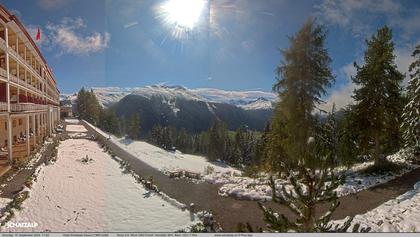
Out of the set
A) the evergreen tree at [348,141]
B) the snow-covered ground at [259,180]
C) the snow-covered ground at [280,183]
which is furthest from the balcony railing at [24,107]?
the evergreen tree at [348,141]

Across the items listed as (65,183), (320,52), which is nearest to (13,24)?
(65,183)

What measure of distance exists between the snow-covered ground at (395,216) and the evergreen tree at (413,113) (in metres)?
3.41

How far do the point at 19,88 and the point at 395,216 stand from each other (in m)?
14.4

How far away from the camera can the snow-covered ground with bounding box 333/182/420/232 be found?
7.24 metres

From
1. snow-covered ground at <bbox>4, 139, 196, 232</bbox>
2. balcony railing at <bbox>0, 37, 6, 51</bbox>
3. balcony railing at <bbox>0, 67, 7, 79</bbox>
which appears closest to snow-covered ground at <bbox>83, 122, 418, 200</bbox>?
snow-covered ground at <bbox>4, 139, 196, 232</bbox>

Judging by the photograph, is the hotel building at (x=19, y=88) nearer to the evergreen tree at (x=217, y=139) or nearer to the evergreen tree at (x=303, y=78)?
the evergreen tree at (x=303, y=78)

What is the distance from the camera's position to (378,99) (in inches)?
515

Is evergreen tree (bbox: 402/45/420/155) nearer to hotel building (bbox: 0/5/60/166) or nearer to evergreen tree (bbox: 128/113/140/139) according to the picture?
hotel building (bbox: 0/5/60/166)

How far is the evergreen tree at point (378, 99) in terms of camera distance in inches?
506

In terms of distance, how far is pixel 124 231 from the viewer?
24.3ft

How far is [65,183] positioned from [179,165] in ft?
19.6

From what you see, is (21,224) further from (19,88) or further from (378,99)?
(378,99)

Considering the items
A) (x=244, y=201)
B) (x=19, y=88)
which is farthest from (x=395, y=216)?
(x=19, y=88)

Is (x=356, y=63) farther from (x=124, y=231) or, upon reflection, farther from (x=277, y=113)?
(x=124, y=231)
